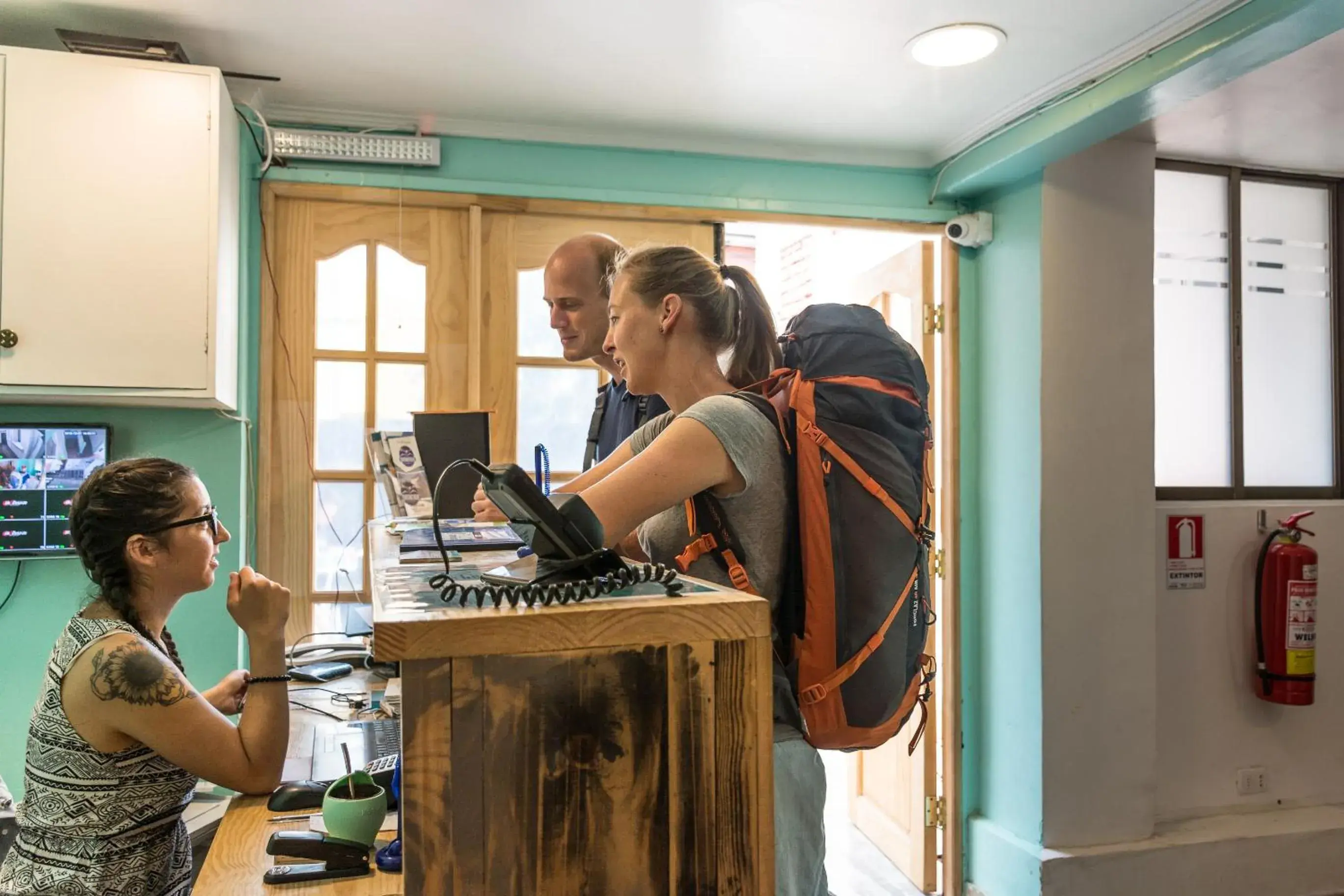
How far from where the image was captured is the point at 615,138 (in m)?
3.00

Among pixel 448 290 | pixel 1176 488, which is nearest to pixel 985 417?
pixel 1176 488

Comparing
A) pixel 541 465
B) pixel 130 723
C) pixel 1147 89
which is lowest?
pixel 130 723

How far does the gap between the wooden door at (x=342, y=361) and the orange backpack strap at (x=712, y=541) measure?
78.4 inches

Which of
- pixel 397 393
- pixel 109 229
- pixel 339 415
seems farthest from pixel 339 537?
pixel 109 229

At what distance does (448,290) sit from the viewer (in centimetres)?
295

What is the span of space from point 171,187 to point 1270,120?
3.31 m

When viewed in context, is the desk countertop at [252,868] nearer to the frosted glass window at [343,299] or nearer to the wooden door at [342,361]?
the wooden door at [342,361]

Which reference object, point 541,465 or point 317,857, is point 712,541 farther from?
point 317,857

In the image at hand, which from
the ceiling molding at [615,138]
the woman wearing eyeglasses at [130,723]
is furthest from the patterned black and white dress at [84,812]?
the ceiling molding at [615,138]

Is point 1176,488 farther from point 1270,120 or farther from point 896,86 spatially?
point 896,86

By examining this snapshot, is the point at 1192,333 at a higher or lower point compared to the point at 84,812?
higher

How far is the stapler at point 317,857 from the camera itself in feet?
3.72

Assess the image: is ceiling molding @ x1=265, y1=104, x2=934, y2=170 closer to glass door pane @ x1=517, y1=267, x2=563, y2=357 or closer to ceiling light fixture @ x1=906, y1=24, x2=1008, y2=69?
glass door pane @ x1=517, y1=267, x2=563, y2=357

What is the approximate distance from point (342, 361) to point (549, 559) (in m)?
2.38
